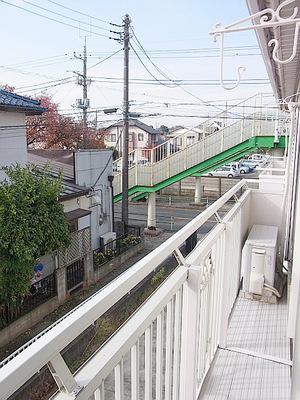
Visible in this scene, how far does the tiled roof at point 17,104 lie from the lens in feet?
20.0

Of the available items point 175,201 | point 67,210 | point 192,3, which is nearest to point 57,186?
point 67,210

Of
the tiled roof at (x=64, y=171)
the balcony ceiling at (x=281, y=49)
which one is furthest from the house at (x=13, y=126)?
the balcony ceiling at (x=281, y=49)

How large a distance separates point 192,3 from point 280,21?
160cm

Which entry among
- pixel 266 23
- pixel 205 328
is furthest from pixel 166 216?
pixel 266 23

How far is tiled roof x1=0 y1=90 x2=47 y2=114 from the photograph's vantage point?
609cm

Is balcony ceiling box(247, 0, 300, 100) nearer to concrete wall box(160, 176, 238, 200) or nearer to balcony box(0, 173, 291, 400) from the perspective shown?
balcony box(0, 173, 291, 400)

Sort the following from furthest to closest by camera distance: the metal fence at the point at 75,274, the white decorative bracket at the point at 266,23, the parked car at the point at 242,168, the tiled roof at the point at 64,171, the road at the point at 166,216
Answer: the parked car at the point at 242,168, the road at the point at 166,216, the tiled roof at the point at 64,171, the metal fence at the point at 75,274, the white decorative bracket at the point at 266,23

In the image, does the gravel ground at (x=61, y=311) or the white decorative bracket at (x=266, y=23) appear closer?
the white decorative bracket at (x=266, y=23)

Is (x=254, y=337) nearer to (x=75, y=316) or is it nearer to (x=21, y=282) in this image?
(x=75, y=316)

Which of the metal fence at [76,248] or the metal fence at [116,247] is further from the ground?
the metal fence at [76,248]

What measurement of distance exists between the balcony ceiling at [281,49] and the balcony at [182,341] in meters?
0.77

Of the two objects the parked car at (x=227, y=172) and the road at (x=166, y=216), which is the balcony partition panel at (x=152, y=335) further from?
the parked car at (x=227, y=172)

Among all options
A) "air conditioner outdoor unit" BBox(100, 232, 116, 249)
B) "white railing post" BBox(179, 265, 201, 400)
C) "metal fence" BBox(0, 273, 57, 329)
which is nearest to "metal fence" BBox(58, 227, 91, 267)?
"metal fence" BBox(0, 273, 57, 329)

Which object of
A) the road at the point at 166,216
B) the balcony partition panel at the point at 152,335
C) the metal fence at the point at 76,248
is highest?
the balcony partition panel at the point at 152,335
